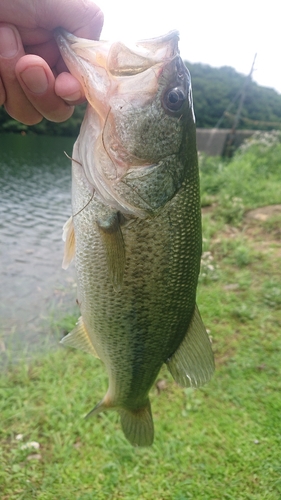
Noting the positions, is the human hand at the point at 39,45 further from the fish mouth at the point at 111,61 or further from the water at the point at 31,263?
the water at the point at 31,263

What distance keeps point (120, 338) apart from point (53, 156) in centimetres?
2301

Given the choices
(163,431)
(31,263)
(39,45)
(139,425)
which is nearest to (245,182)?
(31,263)

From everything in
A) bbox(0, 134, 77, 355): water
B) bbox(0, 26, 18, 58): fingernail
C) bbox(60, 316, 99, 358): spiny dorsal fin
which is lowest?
bbox(0, 134, 77, 355): water

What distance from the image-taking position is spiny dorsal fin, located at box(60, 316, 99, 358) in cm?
179

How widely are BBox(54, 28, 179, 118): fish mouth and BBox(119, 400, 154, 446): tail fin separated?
4.79ft

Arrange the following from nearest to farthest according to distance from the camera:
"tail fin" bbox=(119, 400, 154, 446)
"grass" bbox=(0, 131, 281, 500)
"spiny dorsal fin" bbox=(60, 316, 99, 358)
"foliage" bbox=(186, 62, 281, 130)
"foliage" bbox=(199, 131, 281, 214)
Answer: "spiny dorsal fin" bbox=(60, 316, 99, 358), "tail fin" bbox=(119, 400, 154, 446), "grass" bbox=(0, 131, 281, 500), "foliage" bbox=(199, 131, 281, 214), "foliage" bbox=(186, 62, 281, 130)

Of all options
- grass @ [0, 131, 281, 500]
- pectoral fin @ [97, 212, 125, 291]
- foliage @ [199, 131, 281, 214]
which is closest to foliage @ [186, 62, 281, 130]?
foliage @ [199, 131, 281, 214]

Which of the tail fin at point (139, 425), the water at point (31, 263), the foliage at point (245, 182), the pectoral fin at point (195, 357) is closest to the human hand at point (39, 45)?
the pectoral fin at point (195, 357)

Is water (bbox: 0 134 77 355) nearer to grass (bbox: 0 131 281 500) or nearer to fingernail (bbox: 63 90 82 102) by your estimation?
grass (bbox: 0 131 281 500)

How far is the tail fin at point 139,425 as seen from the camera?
195 cm

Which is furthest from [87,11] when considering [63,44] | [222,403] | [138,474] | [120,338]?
[222,403]

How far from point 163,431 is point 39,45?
9.61 feet

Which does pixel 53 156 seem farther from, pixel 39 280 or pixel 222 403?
pixel 222 403

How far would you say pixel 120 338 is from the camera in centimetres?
169
